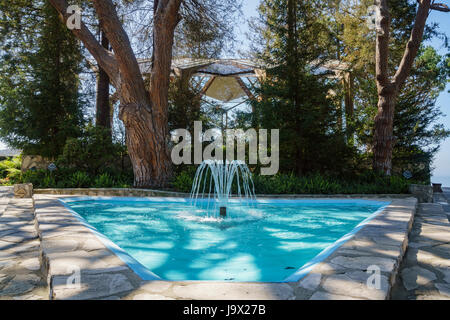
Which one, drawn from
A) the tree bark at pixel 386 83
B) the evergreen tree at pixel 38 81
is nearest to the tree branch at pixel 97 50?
the evergreen tree at pixel 38 81

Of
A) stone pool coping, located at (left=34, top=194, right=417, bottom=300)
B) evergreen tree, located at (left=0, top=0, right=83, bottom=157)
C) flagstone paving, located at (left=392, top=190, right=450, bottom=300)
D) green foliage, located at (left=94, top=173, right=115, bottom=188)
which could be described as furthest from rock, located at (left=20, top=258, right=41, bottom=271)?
evergreen tree, located at (left=0, top=0, right=83, bottom=157)

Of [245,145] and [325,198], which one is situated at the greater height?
[245,145]

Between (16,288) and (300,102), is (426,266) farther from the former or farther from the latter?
(300,102)

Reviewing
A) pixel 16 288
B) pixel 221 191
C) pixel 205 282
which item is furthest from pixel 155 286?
pixel 221 191

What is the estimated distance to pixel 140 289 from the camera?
1.62 meters

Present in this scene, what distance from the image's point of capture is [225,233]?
12.7ft

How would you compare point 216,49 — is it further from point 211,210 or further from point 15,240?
point 15,240

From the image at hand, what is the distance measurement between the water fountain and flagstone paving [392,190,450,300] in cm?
275

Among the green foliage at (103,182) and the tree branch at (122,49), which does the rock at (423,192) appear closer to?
the tree branch at (122,49)

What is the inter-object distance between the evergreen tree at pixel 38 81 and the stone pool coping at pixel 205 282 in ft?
26.0

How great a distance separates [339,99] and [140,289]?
7.99m

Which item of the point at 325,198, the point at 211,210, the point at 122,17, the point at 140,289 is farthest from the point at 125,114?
the point at 140,289

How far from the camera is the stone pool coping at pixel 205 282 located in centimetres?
156

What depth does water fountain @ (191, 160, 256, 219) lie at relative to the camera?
18.2ft
